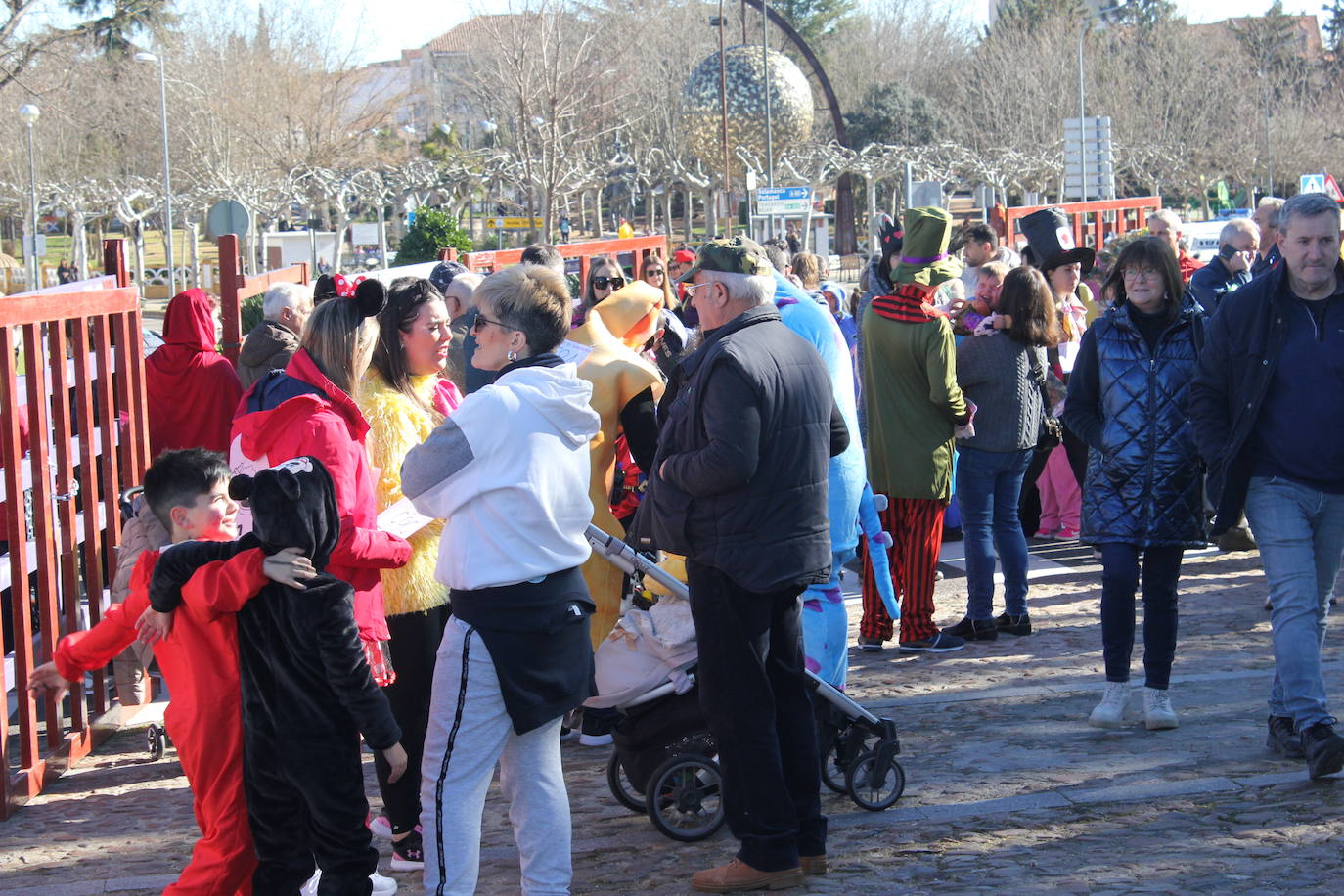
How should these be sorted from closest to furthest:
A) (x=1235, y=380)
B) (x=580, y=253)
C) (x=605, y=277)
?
1. (x=1235, y=380)
2. (x=605, y=277)
3. (x=580, y=253)

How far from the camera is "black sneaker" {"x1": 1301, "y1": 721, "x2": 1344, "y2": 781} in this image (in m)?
4.58

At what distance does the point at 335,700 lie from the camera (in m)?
3.47

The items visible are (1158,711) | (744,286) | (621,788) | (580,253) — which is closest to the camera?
(744,286)

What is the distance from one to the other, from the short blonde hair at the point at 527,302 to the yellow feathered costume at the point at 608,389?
139 centimetres

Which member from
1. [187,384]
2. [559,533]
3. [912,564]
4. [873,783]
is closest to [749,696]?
[559,533]

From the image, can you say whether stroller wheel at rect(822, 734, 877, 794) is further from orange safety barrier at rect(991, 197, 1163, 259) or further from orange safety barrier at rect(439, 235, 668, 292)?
orange safety barrier at rect(991, 197, 1163, 259)

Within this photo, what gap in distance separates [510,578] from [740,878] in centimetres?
117

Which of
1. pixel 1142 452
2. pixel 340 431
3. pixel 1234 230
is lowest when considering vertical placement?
pixel 1142 452

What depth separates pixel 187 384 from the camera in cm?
652

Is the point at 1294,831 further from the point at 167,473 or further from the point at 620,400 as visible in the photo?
the point at 167,473

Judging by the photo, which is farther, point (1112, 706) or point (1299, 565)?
point (1112, 706)

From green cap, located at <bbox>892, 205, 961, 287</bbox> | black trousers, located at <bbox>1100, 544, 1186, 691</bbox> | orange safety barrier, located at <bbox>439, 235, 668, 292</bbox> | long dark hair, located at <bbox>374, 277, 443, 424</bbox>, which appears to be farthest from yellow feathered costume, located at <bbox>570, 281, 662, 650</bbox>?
orange safety barrier, located at <bbox>439, 235, 668, 292</bbox>

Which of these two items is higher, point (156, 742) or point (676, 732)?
point (676, 732)

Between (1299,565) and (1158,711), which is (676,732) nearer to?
(1158,711)
